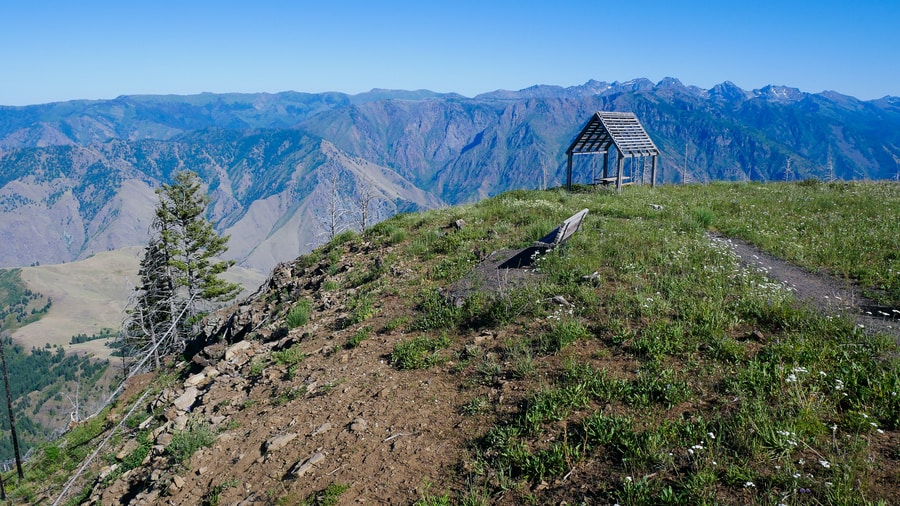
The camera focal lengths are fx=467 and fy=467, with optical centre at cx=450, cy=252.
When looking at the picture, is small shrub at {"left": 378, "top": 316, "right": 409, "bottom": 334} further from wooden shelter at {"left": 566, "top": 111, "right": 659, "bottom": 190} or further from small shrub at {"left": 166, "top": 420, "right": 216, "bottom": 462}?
wooden shelter at {"left": 566, "top": 111, "right": 659, "bottom": 190}

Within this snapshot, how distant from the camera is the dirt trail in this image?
775 cm

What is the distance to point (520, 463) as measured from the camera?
5.48 metres

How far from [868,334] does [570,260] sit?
5.56 m

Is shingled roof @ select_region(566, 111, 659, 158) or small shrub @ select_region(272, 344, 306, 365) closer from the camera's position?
small shrub @ select_region(272, 344, 306, 365)

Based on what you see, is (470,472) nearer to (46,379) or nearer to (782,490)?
(782,490)

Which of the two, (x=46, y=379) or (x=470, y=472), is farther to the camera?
(x=46, y=379)

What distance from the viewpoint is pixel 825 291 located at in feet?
31.6

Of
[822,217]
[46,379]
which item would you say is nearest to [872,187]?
[822,217]

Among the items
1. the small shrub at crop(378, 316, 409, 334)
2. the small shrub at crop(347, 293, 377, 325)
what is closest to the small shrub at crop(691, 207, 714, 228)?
the small shrub at crop(378, 316, 409, 334)

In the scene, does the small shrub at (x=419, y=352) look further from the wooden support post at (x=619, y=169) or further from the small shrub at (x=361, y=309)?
the wooden support post at (x=619, y=169)

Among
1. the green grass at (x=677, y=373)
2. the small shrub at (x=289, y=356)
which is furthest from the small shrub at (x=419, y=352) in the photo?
the small shrub at (x=289, y=356)

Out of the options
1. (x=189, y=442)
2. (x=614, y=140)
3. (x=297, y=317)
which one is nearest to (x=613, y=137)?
(x=614, y=140)

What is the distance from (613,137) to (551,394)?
2566cm

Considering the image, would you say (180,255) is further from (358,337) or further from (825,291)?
(825,291)
